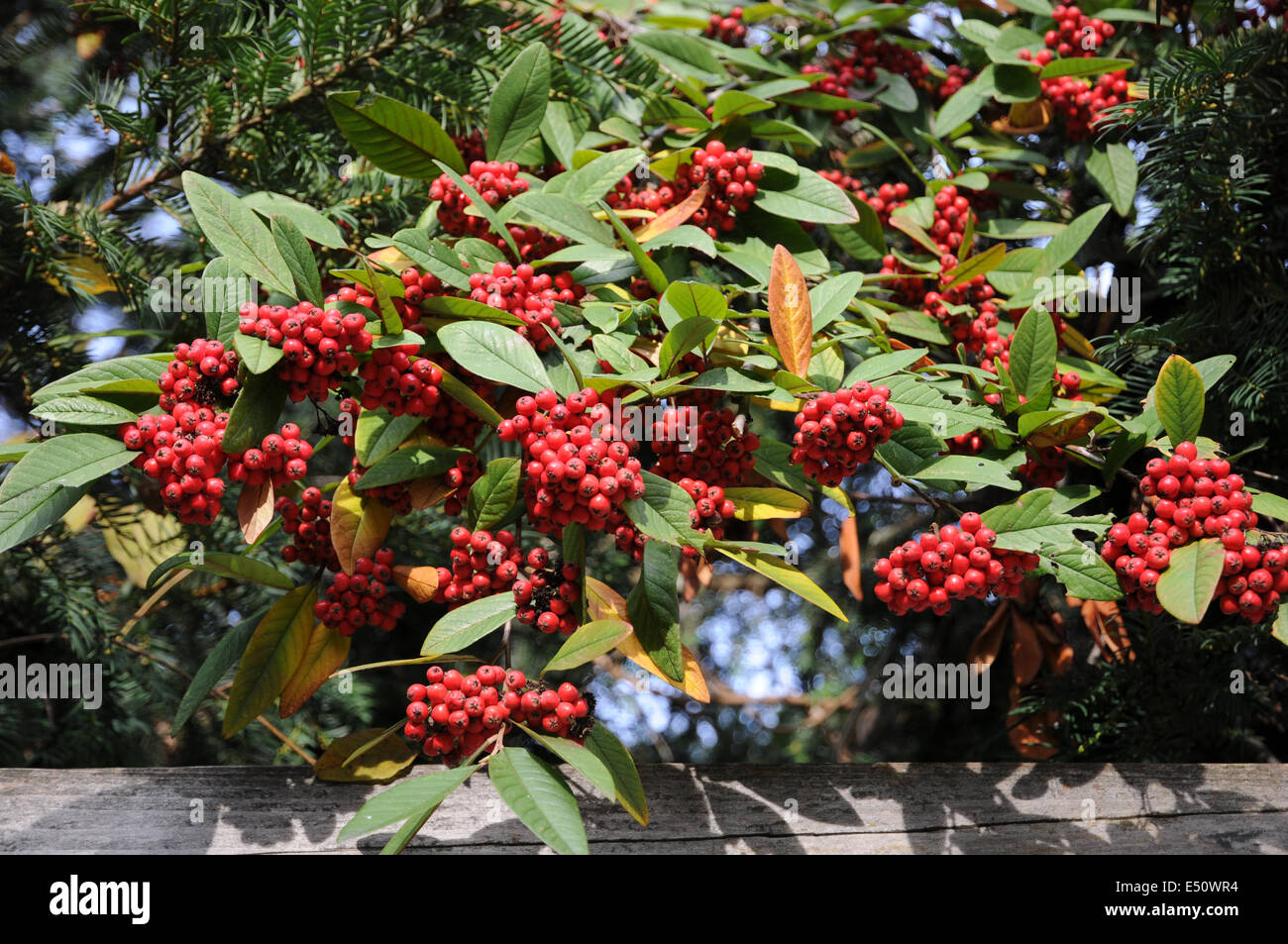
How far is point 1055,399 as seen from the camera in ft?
3.84

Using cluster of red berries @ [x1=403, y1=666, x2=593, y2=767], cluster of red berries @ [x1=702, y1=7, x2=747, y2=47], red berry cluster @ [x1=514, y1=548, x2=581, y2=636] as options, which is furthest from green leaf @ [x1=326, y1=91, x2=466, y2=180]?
cluster of red berries @ [x1=702, y1=7, x2=747, y2=47]

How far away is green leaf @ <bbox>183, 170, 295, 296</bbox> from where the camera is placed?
3.24 feet

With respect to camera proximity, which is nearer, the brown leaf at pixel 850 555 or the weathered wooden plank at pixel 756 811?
the weathered wooden plank at pixel 756 811

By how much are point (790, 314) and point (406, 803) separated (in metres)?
0.62

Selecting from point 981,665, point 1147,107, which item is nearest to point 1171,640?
point 981,665

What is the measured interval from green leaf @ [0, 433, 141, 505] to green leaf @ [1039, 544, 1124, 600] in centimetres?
91

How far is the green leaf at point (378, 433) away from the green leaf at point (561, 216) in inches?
10.5

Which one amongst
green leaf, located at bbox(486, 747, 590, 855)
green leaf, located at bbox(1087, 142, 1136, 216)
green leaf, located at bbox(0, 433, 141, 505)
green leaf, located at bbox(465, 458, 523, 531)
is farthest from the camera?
green leaf, located at bbox(1087, 142, 1136, 216)

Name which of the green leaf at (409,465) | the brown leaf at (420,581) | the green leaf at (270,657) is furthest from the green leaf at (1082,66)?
the green leaf at (270,657)

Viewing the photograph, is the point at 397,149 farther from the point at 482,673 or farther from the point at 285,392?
the point at 482,673

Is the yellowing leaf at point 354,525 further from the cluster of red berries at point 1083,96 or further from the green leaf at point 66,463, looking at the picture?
the cluster of red berries at point 1083,96

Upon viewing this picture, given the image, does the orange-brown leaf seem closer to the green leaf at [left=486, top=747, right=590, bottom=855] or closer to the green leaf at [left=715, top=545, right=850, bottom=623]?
the green leaf at [left=486, top=747, right=590, bottom=855]

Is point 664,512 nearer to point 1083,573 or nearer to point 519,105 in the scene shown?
point 1083,573

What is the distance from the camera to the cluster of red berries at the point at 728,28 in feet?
5.69
